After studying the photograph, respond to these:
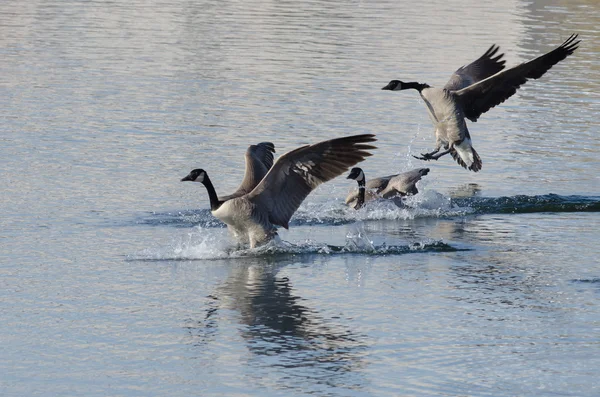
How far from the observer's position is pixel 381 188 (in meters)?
12.6

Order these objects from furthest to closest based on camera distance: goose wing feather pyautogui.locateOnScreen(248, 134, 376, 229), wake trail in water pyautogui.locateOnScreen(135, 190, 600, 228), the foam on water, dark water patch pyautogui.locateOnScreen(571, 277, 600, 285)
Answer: wake trail in water pyautogui.locateOnScreen(135, 190, 600, 228) < the foam on water < goose wing feather pyautogui.locateOnScreen(248, 134, 376, 229) < dark water patch pyautogui.locateOnScreen(571, 277, 600, 285)

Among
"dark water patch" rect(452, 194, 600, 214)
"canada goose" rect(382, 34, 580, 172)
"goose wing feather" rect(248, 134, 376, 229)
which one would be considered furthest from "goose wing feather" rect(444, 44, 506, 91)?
"goose wing feather" rect(248, 134, 376, 229)

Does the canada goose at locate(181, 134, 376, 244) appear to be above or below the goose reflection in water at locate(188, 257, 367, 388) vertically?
above

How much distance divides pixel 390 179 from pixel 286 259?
2.73m

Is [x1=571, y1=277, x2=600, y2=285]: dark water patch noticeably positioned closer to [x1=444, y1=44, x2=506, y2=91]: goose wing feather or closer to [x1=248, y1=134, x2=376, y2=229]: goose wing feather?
[x1=248, y1=134, x2=376, y2=229]: goose wing feather

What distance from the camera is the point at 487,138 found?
16812 millimetres

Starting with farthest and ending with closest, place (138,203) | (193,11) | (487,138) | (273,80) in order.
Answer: (193,11)
(273,80)
(487,138)
(138,203)

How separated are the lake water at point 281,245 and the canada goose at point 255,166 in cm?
55

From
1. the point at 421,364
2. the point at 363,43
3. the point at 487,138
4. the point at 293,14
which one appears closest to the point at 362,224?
the point at 421,364

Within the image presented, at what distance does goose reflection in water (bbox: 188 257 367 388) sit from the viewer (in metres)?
7.30

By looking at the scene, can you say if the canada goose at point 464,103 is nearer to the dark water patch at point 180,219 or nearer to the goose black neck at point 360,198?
the goose black neck at point 360,198

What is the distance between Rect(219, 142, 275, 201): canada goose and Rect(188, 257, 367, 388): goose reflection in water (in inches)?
61.4

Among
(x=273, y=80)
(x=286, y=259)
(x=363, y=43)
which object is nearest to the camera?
(x=286, y=259)

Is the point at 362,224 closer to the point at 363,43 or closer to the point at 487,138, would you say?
the point at 487,138
